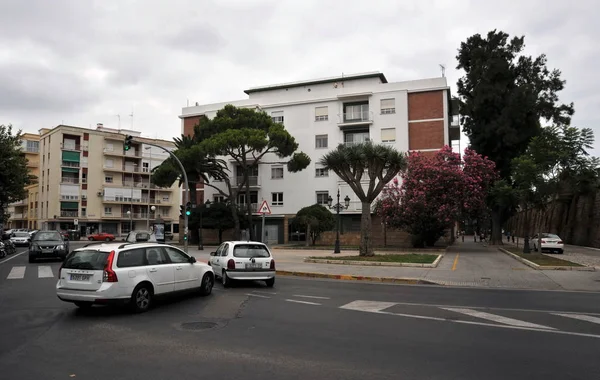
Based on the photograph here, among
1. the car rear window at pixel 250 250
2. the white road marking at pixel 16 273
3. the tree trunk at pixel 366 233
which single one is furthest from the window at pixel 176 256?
A: the tree trunk at pixel 366 233

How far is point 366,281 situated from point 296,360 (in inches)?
406

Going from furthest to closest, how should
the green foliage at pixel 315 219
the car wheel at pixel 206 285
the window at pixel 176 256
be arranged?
the green foliage at pixel 315 219 → the car wheel at pixel 206 285 → the window at pixel 176 256

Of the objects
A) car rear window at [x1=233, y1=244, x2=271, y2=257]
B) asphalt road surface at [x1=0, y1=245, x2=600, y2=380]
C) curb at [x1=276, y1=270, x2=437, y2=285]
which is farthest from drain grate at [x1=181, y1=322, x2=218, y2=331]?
curb at [x1=276, y1=270, x2=437, y2=285]

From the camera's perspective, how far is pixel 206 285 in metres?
11.7

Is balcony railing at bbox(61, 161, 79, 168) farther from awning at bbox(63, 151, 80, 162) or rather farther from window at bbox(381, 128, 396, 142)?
window at bbox(381, 128, 396, 142)

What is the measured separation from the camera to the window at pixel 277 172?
163ft

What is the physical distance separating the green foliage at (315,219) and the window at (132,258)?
3013 centimetres

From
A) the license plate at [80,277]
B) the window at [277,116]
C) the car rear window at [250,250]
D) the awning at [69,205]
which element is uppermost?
the window at [277,116]

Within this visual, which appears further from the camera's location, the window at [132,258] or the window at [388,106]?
the window at [388,106]

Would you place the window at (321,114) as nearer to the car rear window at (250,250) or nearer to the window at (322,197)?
the window at (322,197)

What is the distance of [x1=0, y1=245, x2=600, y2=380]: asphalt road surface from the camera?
17.9 ft

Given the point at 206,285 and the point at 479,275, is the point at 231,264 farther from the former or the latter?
the point at 479,275

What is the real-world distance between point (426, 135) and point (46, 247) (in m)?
34.9

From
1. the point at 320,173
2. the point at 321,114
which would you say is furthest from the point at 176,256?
the point at 321,114
